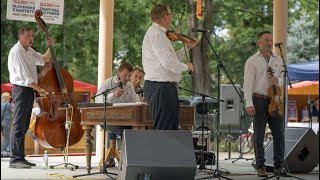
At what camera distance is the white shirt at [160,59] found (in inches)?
267

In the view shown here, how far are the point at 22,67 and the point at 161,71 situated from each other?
8.46 feet

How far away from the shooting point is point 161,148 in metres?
6.43

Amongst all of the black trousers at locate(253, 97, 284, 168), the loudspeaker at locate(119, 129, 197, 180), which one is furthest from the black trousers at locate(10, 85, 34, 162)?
the black trousers at locate(253, 97, 284, 168)

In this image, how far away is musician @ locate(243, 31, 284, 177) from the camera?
26.8ft

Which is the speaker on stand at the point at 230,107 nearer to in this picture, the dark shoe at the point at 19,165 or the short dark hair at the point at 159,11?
the dark shoe at the point at 19,165

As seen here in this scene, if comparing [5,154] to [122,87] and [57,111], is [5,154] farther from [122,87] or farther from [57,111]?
[122,87]

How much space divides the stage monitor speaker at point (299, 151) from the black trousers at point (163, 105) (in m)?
2.76

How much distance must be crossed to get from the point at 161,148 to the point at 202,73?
1536cm

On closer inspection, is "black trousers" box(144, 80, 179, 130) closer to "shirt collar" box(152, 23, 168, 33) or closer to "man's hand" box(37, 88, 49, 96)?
"shirt collar" box(152, 23, 168, 33)

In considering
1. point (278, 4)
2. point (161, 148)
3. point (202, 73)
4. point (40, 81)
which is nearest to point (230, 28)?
point (202, 73)

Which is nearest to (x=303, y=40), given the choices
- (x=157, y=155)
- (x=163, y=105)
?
(x=163, y=105)

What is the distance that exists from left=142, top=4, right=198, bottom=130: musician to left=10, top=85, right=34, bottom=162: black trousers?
7.91ft

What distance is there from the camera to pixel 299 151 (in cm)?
937

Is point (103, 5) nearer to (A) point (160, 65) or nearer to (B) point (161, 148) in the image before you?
(A) point (160, 65)
